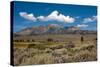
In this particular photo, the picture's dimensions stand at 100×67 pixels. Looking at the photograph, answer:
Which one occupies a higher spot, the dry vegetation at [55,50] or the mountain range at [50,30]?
the mountain range at [50,30]

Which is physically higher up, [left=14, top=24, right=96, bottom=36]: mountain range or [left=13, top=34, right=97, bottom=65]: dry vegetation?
[left=14, top=24, right=96, bottom=36]: mountain range

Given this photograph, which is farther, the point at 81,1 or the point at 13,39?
the point at 81,1

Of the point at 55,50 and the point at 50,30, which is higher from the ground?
the point at 50,30

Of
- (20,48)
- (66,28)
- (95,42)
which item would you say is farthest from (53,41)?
(95,42)

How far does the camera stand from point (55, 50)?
2764 millimetres

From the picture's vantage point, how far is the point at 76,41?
2.89 m

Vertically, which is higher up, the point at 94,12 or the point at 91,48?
the point at 94,12

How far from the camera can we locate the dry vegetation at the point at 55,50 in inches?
A: 103

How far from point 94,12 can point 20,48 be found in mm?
1166

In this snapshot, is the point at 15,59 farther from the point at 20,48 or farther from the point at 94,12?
the point at 94,12

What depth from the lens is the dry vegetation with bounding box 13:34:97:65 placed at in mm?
2608
